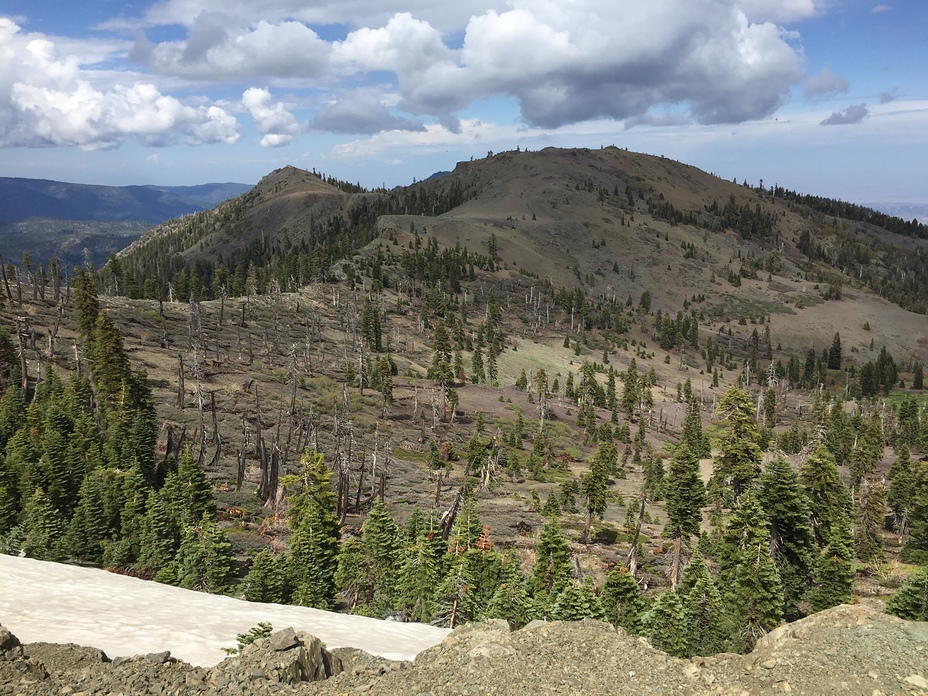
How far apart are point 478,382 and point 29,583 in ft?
434

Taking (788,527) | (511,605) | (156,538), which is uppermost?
(788,527)

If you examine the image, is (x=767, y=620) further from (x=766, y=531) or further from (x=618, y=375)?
(x=618, y=375)

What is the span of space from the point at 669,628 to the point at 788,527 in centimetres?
1313

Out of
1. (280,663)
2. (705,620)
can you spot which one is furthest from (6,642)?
(705,620)

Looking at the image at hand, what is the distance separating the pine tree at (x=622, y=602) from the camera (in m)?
37.8

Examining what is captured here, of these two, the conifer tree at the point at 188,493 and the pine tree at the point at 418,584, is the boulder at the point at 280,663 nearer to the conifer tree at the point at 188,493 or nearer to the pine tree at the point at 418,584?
the pine tree at the point at 418,584

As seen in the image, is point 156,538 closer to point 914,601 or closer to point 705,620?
point 705,620

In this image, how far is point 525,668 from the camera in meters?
18.2

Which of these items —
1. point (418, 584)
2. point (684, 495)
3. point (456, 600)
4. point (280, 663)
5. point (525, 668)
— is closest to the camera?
point (280, 663)

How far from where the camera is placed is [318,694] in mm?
16844

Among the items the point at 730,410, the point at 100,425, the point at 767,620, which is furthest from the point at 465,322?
the point at 767,620

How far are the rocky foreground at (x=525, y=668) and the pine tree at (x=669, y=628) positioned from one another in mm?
15388

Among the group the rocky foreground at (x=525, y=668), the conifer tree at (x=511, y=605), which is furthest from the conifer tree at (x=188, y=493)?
the rocky foreground at (x=525, y=668)

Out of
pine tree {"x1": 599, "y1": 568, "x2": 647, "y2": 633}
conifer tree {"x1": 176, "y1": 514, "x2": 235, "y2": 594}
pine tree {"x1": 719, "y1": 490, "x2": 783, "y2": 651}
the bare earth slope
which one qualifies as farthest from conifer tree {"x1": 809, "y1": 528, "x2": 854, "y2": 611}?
conifer tree {"x1": 176, "y1": 514, "x2": 235, "y2": 594}
